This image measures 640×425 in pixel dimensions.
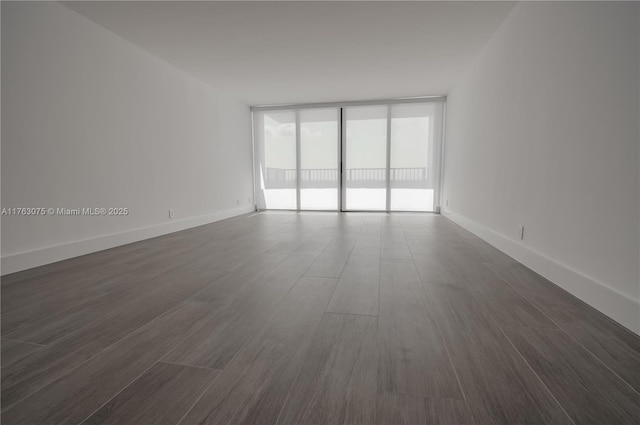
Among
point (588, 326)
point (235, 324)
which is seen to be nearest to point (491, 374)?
point (588, 326)

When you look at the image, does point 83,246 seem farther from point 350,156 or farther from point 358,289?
point 350,156

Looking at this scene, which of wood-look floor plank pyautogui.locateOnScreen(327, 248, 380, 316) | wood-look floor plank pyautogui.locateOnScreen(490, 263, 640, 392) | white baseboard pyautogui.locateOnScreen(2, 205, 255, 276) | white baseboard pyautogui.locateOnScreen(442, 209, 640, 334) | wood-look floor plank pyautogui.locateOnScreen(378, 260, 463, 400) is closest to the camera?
wood-look floor plank pyautogui.locateOnScreen(378, 260, 463, 400)

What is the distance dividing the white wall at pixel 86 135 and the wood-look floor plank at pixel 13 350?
1396 millimetres

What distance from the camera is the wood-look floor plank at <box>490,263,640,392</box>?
1117 mm

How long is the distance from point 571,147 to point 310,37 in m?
2.71

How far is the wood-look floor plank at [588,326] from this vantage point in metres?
1.12

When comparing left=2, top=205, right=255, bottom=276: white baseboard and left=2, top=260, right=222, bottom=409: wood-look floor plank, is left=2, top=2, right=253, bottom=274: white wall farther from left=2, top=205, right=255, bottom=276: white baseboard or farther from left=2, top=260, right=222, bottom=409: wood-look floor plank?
left=2, top=260, right=222, bottom=409: wood-look floor plank

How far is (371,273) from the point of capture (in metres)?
2.17

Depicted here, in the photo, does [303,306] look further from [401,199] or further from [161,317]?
[401,199]

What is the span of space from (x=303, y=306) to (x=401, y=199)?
5.11m

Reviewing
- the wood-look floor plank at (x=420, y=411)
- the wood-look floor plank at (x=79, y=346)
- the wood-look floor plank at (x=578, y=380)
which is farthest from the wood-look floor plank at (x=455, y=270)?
the wood-look floor plank at (x=79, y=346)

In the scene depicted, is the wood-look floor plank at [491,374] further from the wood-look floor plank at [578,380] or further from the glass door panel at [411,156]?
the glass door panel at [411,156]

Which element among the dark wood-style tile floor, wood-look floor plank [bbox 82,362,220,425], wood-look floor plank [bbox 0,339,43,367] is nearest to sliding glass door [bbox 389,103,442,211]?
the dark wood-style tile floor

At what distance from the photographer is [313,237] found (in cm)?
356
